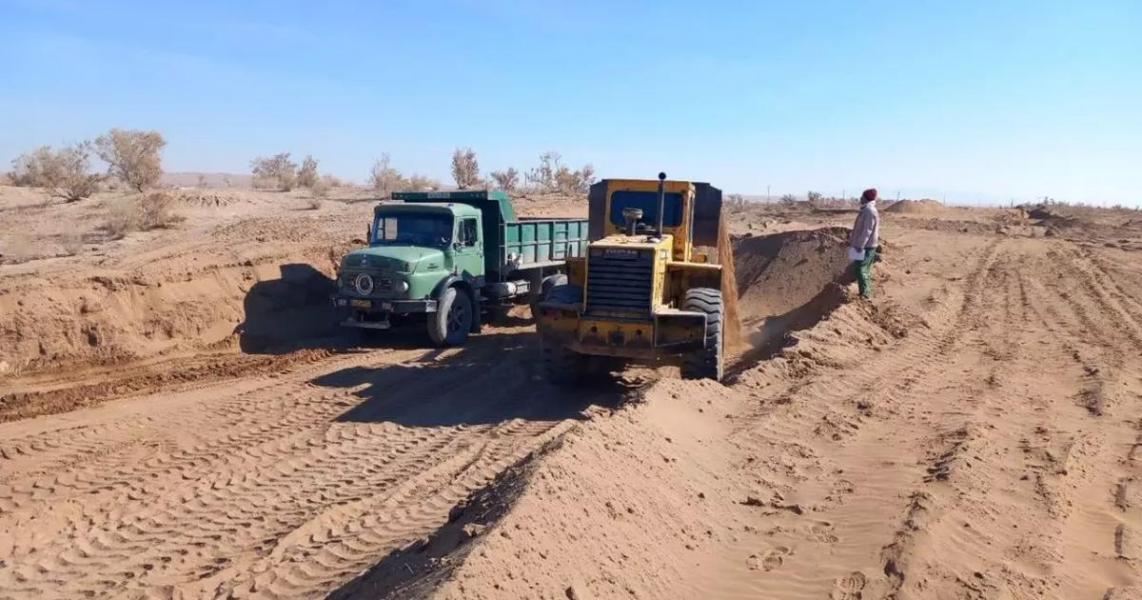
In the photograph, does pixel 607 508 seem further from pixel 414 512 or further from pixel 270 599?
pixel 270 599

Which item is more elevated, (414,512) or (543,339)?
(543,339)

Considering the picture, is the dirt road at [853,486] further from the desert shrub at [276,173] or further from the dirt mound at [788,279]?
the desert shrub at [276,173]

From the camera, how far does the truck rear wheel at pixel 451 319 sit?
44.2ft

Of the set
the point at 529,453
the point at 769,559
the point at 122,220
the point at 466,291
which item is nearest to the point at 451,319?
the point at 466,291

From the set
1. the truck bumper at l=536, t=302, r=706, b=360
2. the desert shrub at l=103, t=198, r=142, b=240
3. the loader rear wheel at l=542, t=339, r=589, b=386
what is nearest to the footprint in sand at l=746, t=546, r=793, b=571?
the truck bumper at l=536, t=302, r=706, b=360

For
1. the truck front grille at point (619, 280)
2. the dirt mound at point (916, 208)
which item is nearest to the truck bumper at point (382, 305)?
the truck front grille at point (619, 280)

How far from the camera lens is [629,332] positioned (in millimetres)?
9844

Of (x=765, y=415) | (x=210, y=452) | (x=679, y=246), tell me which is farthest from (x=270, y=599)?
(x=679, y=246)

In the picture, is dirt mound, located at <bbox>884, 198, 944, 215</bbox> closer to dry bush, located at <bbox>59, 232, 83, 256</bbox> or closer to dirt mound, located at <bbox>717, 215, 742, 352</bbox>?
dirt mound, located at <bbox>717, 215, 742, 352</bbox>

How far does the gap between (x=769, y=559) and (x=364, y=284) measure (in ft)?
29.7

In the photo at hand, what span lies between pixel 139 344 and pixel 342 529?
8053mm

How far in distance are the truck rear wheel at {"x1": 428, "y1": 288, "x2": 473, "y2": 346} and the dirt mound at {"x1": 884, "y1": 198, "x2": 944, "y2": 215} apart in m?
32.0

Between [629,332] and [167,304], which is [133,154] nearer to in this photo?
[167,304]

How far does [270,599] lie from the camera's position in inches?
215
